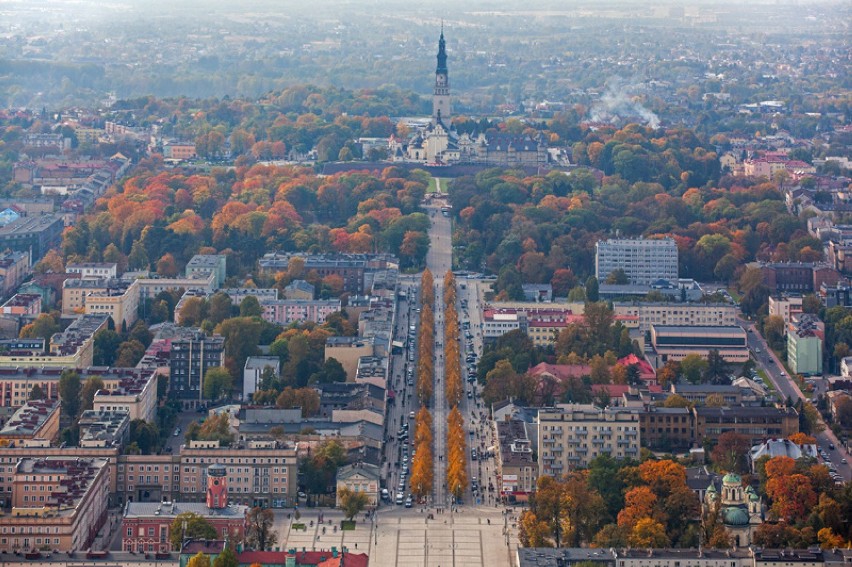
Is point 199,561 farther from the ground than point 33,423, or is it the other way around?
point 199,561

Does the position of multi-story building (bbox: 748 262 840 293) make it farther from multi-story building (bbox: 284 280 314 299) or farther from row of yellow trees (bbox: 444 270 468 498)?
multi-story building (bbox: 284 280 314 299)

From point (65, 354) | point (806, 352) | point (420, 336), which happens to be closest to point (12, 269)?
point (65, 354)

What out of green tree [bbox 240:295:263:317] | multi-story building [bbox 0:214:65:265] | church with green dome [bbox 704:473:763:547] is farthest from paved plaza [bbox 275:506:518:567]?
multi-story building [bbox 0:214:65:265]

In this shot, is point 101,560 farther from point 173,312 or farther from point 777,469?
point 173,312

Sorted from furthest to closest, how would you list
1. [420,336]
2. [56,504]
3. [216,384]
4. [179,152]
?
[179,152], [420,336], [216,384], [56,504]

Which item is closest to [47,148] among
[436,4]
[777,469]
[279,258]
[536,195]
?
[536,195]

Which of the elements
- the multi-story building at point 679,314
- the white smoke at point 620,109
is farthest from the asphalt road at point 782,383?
the white smoke at point 620,109

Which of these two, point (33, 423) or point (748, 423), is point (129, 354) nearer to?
point (33, 423)
